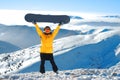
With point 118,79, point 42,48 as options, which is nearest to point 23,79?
point 42,48

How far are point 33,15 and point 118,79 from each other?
20.7 feet

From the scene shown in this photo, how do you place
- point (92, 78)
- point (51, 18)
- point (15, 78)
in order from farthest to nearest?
point (15, 78), point (92, 78), point (51, 18)

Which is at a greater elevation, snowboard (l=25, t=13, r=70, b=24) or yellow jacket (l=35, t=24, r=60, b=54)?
snowboard (l=25, t=13, r=70, b=24)

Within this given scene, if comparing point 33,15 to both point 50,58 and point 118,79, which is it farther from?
point 118,79

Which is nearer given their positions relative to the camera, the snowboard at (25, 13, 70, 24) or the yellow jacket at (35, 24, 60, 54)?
the snowboard at (25, 13, 70, 24)

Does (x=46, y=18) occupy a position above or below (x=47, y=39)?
above

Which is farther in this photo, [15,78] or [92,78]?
[15,78]

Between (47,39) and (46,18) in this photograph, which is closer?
(46,18)

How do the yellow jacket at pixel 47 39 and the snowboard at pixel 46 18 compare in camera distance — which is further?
the yellow jacket at pixel 47 39

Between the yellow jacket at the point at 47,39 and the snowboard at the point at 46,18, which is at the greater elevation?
the snowboard at the point at 46,18

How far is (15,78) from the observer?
23062mm

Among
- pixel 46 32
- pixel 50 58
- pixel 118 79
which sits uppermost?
pixel 46 32

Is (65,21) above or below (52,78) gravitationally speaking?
above

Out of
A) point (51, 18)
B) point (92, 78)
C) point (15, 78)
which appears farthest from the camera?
point (15, 78)
